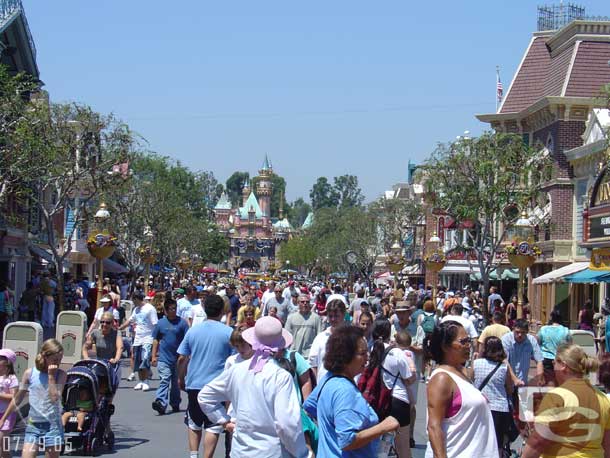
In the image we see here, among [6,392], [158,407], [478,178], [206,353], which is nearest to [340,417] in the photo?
[6,392]

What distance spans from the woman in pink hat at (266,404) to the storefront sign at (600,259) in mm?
23533

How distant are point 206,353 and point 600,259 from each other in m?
21.5

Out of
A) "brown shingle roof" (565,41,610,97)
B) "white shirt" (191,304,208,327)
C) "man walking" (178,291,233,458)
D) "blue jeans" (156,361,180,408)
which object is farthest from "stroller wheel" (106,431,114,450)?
"brown shingle roof" (565,41,610,97)

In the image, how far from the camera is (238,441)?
675 cm

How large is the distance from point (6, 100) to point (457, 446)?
17.9 meters

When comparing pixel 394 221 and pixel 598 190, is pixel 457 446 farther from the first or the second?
pixel 394 221

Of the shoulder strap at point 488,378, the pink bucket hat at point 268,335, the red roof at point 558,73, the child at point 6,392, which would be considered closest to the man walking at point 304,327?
the shoulder strap at point 488,378

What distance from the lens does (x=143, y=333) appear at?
1750 cm

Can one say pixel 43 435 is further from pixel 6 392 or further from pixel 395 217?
pixel 395 217

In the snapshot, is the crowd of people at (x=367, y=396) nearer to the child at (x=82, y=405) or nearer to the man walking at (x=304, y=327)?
the child at (x=82, y=405)

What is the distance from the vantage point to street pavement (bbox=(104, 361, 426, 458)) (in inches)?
458

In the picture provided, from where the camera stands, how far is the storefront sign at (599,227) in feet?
92.6

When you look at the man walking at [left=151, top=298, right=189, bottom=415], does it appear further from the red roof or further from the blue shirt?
the red roof

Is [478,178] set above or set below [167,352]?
above
